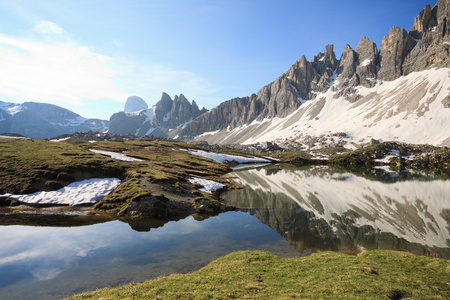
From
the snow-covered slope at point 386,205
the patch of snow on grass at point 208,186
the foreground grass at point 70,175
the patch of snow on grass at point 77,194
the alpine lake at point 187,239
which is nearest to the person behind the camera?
the alpine lake at point 187,239

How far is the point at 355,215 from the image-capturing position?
4050cm

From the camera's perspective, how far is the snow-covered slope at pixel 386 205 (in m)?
33.1

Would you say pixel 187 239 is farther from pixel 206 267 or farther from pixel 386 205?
pixel 386 205

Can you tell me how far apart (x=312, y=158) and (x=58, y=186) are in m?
158

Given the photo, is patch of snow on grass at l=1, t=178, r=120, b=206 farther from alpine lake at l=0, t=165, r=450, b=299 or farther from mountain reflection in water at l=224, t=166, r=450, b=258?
mountain reflection in water at l=224, t=166, r=450, b=258

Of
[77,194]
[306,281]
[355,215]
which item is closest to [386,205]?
[355,215]

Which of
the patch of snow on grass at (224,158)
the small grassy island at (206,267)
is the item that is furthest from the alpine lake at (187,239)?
the patch of snow on grass at (224,158)

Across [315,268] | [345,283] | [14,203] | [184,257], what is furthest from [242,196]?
[14,203]

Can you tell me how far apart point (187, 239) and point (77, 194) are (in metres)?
29.6

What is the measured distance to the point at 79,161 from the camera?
55.4 meters

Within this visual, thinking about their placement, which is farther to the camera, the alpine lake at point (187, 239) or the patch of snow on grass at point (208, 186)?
the patch of snow on grass at point (208, 186)

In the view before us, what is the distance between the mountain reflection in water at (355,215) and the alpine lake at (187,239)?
15cm

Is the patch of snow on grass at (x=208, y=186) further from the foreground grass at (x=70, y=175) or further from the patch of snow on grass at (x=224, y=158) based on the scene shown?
the patch of snow on grass at (x=224, y=158)

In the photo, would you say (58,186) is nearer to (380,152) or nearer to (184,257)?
(184,257)
